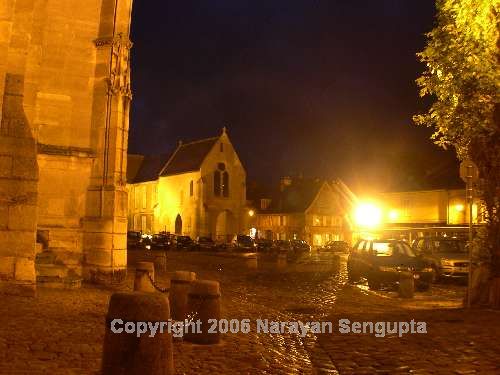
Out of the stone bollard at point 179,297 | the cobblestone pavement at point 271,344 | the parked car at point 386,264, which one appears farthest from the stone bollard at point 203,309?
the parked car at point 386,264

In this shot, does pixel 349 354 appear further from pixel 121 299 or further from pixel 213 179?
pixel 213 179

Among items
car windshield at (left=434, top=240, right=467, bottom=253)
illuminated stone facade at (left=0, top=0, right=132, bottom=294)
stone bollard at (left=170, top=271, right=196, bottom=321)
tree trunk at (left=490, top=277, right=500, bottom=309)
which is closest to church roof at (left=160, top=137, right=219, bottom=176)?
car windshield at (left=434, top=240, right=467, bottom=253)

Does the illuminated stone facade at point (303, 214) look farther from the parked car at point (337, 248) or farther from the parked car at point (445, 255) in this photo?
the parked car at point (445, 255)

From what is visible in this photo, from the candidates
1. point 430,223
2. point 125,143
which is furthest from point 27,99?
point 430,223

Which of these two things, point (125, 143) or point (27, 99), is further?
point (125, 143)

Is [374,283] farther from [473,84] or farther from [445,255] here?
[473,84]

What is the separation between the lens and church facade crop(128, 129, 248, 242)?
6162 cm

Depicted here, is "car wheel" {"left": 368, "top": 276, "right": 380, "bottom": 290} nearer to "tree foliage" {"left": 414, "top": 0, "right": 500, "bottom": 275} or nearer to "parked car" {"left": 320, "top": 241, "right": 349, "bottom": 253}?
"tree foliage" {"left": 414, "top": 0, "right": 500, "bottom": 275}

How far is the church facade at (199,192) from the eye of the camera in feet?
202

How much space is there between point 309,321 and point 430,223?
4290 cm

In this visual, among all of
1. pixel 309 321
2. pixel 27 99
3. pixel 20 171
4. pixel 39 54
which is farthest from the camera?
pixel 39 54

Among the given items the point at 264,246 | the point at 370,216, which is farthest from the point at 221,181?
the point at 370,216

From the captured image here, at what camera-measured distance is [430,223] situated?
51.3 m

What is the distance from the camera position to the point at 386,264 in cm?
1880
